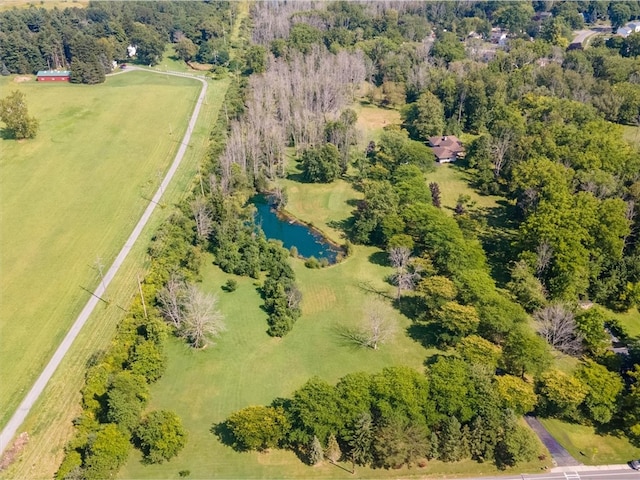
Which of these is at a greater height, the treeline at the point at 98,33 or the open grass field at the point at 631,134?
the treeline at the point at 98,33

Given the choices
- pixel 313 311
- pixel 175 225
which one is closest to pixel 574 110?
pixel 313 311

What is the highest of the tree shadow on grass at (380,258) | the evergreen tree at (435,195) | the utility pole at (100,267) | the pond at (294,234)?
the evergreen tree at (435,195)

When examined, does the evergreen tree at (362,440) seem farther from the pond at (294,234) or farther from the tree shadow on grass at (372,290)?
the pond at (294,234)

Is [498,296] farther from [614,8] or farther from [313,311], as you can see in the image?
[614,8]

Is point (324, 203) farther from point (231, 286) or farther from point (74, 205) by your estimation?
point (74, 205)

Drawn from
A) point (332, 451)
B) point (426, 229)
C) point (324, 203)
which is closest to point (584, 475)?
point (332, 451)

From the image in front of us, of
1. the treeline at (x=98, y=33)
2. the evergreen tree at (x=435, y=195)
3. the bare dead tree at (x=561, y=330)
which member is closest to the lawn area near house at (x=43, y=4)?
the treeline at (x=98, y=33)

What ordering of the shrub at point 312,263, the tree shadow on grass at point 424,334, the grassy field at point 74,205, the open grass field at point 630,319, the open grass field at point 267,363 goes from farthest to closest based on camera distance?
the shrub at point 312,263
the open grass field at point 630,319
the tree shadow on grass at point 424,334
the grassy field at point 74,205
the open grass field at point 267,363

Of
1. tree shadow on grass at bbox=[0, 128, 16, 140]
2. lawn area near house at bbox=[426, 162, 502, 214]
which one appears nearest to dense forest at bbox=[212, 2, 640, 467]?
lawn area near house at bbox=[426, 162, 502, 214]
